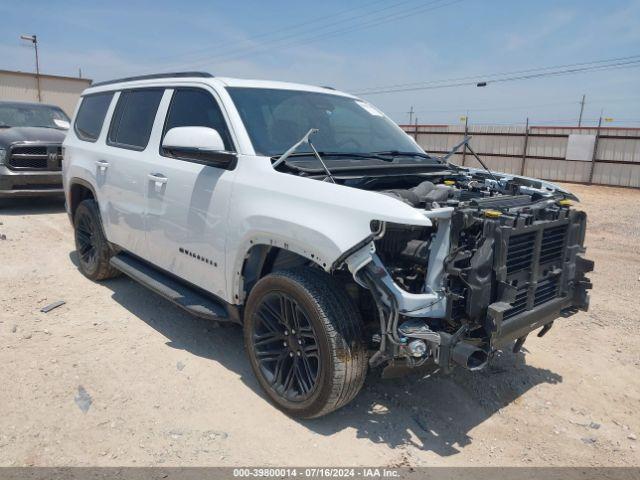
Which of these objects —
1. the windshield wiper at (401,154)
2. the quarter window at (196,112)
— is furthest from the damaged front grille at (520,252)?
the quarter window at (196,112)

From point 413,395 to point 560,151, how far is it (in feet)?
55.7

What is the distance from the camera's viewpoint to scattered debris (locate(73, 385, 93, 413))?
335 cm

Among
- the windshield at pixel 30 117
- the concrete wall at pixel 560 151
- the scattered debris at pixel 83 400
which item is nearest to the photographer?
the scattered debris at pixel 83 400

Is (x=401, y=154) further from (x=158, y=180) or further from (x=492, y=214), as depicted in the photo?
(x=158, y=180)

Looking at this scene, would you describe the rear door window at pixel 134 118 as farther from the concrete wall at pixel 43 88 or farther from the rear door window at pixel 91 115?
the concrete wall at pixel 43 88

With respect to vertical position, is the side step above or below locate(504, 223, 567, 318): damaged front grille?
below

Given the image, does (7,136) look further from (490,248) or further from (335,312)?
(490,248)

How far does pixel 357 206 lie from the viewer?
2762 mm

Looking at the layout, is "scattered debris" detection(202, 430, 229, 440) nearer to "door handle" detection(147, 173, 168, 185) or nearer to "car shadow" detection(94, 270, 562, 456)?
"car shadow" detection(94, 270, 562, 456)

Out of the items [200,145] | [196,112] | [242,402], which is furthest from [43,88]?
[242,402]

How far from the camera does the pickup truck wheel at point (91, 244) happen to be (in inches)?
212

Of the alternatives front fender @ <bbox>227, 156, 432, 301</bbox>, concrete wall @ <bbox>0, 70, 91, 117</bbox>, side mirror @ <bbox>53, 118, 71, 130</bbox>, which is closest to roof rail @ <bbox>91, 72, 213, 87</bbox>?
front fender @ <bbox>227, 156, 432, 301</bbox>

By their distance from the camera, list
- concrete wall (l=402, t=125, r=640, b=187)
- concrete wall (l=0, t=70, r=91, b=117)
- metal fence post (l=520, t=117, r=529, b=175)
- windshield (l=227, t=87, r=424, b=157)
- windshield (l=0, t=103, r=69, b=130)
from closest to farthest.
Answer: windshield (l=227, t=87, r=424, b=157) < windshield (l=0, t=103, r=69, b=130) < concrete wall (l=402, t=125, r=640, b=187) < metal fence post (l=520, t=117, r=529, b=175) < concrete wall (l=0, t=70, r=91, b=117)

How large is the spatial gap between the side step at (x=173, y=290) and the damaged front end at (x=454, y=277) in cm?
135
